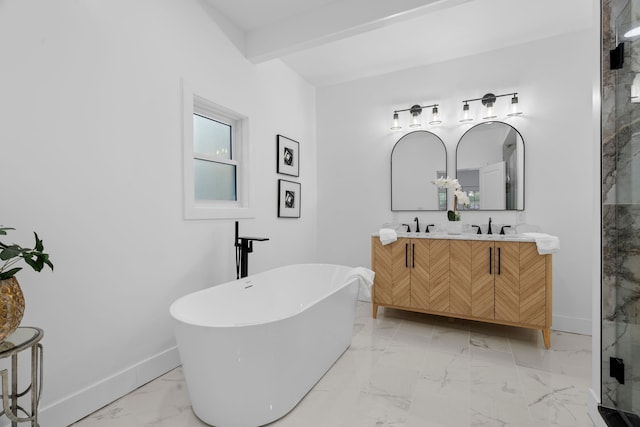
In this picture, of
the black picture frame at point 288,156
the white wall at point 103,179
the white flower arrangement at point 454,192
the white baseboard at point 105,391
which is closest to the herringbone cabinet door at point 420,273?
the white flower arrangement at point 454,192

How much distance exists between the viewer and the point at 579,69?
2.79 m

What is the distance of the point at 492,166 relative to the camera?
3109mm

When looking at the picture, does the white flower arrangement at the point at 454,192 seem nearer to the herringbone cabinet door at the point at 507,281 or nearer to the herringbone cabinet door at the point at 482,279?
the herringbone cabinet door at the point at 482,279

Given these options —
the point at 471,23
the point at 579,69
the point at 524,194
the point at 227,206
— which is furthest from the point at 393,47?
the point at 227,206

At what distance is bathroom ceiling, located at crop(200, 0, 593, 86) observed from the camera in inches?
93.5

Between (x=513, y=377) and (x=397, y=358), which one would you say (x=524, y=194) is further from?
(x=397, y=358)

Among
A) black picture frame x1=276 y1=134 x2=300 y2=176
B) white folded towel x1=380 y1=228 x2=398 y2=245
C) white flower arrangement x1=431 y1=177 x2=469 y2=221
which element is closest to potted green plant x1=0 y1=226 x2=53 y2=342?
black picture frame x1=276 y1=134 x2=300 y2=176

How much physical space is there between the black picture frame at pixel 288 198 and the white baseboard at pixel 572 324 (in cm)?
275

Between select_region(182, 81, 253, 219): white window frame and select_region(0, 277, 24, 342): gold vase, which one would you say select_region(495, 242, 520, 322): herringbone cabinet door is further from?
select_region(0, 277, 24, 342): gold vase

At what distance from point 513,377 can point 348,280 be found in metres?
1.26

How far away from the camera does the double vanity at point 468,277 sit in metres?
2.51

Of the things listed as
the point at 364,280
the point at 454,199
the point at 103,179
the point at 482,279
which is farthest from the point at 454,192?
the point at 103,179

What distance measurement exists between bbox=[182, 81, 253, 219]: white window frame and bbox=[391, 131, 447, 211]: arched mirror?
1.68 meters

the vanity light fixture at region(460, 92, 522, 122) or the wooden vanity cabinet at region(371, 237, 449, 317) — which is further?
the vanity light fixture at region(460, 92, 522, 122)
